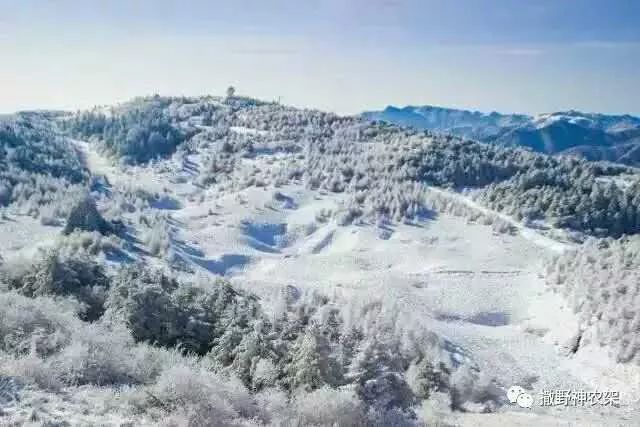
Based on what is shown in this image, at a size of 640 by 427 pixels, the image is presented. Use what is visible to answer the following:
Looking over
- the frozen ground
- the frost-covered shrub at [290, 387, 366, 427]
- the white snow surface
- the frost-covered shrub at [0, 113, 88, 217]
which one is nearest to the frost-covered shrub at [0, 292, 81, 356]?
the frost-covered shrub at [290, 387, 366, 427]

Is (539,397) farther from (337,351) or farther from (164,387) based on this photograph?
(164,387)

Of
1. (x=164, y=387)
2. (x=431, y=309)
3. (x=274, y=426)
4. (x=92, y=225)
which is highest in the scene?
(x=164, y=387)

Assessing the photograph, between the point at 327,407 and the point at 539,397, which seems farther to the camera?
the point at 539,397

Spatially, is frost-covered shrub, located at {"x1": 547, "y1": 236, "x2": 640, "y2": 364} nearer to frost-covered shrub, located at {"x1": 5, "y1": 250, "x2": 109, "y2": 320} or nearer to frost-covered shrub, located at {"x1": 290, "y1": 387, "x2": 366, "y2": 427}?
frost-covered shrub, located at {"x1": 290, "y1": 387, "x2": 366, "y2": 427}

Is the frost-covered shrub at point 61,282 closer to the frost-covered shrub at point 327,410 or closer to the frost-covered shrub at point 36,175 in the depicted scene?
the frost-covered shrub at point 327,410

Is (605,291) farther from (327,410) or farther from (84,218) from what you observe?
(84,218)

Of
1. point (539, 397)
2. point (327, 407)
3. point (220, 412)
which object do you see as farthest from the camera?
point (539, 397)

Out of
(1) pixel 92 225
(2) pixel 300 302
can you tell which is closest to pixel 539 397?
(2) pixel 300 302
